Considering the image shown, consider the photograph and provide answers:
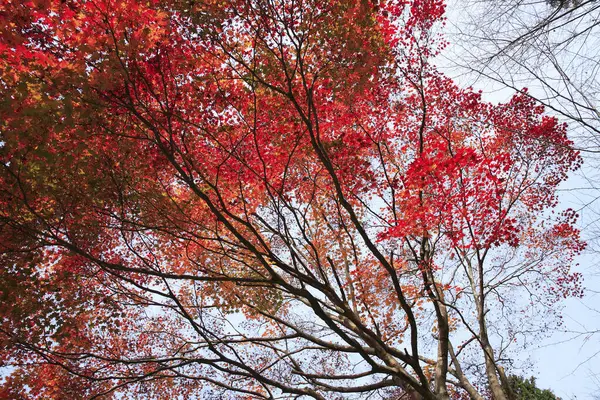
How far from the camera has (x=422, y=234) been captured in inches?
299

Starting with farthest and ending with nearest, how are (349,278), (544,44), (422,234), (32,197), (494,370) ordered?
(349,278) < (494,370) < (422,234) < (32,197) < (544,44)

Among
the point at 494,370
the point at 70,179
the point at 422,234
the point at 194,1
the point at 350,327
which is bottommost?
the point at 494,370

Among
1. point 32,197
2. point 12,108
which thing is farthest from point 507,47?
point 32,197

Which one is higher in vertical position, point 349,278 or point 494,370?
point 349,278

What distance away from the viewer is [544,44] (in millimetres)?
4895

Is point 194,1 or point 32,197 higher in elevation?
point 194,1

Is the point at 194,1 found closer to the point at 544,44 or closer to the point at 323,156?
the point at 323,156

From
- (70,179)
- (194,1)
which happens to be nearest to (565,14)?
(194,1)

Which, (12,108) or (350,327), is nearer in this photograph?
(12,108)

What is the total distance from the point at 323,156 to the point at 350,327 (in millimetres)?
5019

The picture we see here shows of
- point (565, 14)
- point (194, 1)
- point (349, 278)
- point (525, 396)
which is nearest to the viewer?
point (565, 14)

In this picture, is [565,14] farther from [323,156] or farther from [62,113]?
[62,113]

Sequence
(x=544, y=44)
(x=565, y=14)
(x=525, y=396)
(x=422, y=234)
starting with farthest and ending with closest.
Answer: (x=525, y=396)
(x=422, y=234)
(x=544, y=44)
(x=565, y=14)

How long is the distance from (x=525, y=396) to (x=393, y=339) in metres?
19.0
